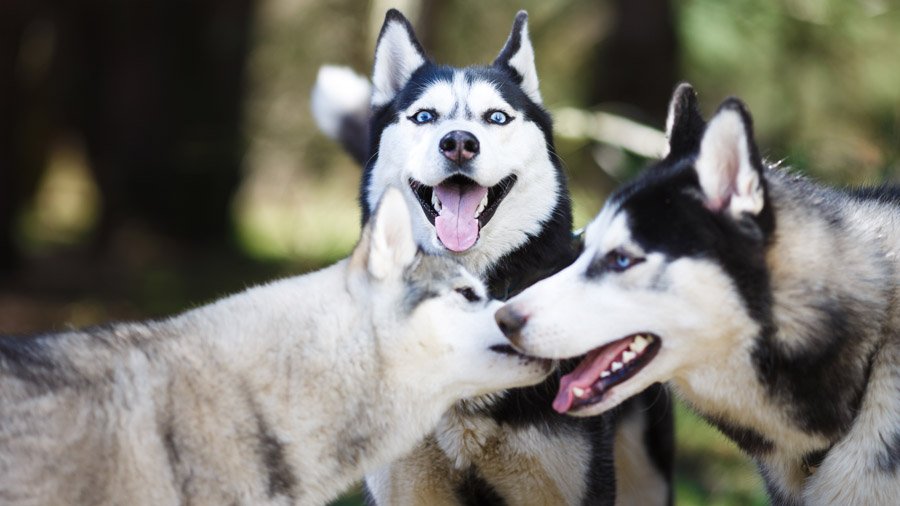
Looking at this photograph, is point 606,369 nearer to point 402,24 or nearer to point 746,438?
point 746,438

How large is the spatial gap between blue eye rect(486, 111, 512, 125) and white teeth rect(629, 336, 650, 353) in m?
1.44

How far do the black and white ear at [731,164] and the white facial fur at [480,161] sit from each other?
3.76ft

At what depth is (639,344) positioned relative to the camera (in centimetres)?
402

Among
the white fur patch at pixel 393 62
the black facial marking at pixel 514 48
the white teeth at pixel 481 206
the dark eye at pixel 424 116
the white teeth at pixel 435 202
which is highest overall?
the white fur patch at pixel 393 62

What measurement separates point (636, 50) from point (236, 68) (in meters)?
5.68

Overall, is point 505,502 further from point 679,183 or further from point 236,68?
point 236,68

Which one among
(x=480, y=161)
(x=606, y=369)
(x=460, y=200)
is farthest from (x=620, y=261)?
(x=460, y=200)

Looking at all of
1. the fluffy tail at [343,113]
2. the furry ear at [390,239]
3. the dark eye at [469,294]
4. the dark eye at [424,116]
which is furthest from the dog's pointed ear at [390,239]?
the fluffy tail at [343,113]

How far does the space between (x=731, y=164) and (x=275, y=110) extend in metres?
9.97

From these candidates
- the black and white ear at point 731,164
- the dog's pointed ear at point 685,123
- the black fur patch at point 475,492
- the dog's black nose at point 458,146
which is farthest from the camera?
the black fur patch at point 475,492

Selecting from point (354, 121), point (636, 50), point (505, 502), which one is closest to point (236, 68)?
point (636, 50)

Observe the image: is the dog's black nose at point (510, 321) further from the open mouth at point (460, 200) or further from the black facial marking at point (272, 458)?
the open mouth at point (460, 200)

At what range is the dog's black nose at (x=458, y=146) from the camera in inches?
188

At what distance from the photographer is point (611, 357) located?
4078 millimetres
